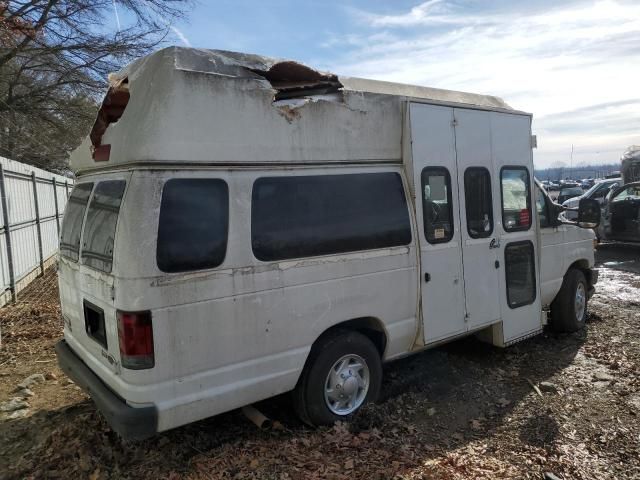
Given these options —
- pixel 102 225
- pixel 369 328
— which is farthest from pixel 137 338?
pixel 369 328

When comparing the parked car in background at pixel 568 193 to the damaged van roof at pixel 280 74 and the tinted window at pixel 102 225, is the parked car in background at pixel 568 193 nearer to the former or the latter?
the damaged van roof at pixel 280 74

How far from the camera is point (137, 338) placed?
3100 millimetres

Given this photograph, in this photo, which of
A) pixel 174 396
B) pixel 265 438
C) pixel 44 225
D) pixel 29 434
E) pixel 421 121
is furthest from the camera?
pixel 44 225

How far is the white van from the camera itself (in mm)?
3172

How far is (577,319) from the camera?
21.5ft

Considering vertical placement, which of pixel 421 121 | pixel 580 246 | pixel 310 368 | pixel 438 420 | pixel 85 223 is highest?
pixel 421 121

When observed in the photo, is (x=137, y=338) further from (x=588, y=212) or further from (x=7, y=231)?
(x=7, y=231)

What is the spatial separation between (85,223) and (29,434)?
1866mm

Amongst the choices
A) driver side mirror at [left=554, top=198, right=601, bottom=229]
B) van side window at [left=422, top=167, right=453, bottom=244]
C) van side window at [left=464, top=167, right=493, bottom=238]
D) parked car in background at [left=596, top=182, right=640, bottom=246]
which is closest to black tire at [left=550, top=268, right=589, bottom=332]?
driver side mirror at [left=554, top=198, right=601, bottom=229]

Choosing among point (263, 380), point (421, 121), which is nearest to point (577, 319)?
point (421, 121)

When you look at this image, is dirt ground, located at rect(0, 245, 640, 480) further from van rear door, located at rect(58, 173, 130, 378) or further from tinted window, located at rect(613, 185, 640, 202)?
tinted window, located at rect(613, 185, 640, 202)

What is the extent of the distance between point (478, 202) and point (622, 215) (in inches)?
391

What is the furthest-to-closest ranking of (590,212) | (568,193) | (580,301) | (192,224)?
(568,193)
(580,301)
(590,212)
(192,224)

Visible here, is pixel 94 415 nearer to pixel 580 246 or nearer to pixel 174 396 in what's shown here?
pixel 174 396
